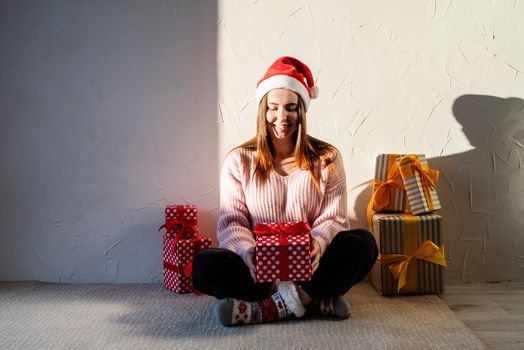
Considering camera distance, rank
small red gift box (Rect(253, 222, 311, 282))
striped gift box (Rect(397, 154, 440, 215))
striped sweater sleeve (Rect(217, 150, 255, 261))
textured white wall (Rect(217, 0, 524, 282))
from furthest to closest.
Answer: textured white wall (Rect(217, 0, 524, 282)) < striped gift box (Rect(397, 154, 440, 215)) < striped sweater sleeve (Rect(217, 150, 255, 261)) < small red gift box (Rect(253, 222, 311, 282))

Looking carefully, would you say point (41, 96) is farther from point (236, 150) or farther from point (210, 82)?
point (236, 150)

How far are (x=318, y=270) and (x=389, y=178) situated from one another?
1.49 feet

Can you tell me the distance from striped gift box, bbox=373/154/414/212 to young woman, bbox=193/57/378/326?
19 centimetres

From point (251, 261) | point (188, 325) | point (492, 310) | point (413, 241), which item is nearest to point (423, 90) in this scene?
point (413, 241)

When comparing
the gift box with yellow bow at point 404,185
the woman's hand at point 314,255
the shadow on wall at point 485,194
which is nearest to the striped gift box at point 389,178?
the gift box with yellow bow at point 404,185

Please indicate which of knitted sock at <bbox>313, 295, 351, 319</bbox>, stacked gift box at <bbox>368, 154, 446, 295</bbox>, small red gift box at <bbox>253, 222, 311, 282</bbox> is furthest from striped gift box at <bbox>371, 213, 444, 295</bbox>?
small red gift box at <bbox>253, 222, 311, 282</bbox>

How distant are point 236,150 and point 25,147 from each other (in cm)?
72

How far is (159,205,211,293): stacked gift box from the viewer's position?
1.78 m

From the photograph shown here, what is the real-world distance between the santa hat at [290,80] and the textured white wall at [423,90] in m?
0.20

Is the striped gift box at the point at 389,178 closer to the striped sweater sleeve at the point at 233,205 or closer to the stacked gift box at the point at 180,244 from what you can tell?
the striped sweater sleeve at the point at 233,205

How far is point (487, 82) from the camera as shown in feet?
6.17

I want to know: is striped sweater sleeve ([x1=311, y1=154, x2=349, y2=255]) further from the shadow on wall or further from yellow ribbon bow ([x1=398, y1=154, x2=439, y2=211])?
the shadow on wall

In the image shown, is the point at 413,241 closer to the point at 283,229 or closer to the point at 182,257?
the point at 283,229

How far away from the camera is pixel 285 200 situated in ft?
5.55
